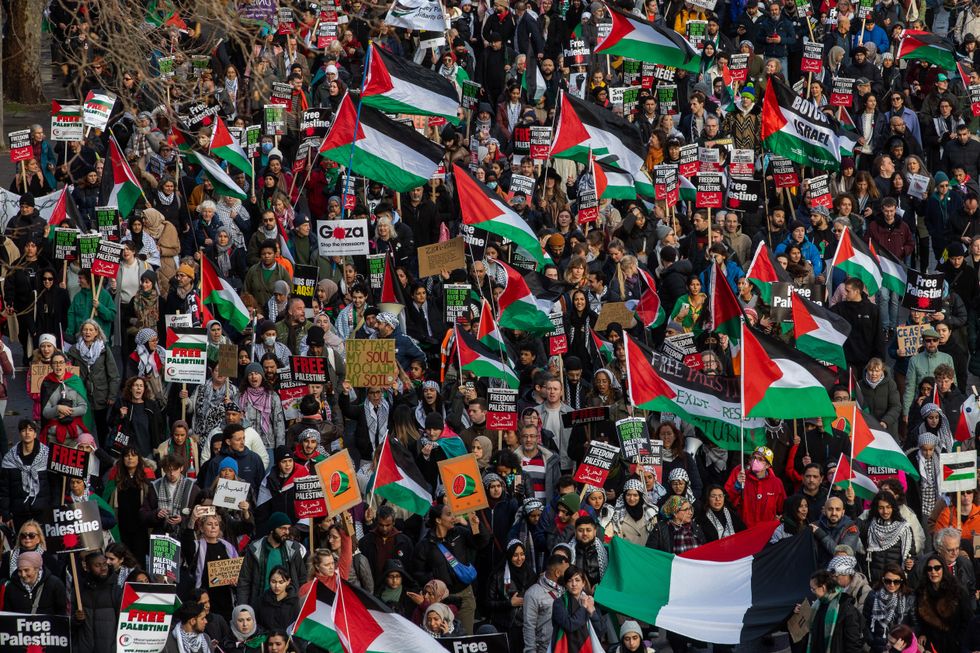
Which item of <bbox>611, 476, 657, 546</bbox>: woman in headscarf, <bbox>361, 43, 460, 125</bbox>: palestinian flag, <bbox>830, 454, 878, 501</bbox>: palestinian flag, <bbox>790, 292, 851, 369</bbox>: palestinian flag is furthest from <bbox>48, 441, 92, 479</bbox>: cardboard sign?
<bbox>790, 292, 851, 369</bbox>: palestinian flag

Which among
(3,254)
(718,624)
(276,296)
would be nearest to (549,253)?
(276,296)

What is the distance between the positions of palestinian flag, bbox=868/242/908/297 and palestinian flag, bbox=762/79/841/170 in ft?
6.36

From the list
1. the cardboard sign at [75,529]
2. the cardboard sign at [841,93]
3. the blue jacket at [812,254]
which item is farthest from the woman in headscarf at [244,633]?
the cardboard sign at [841,93]

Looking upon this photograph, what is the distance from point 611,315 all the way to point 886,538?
15.1 feet

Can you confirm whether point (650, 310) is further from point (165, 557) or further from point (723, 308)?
point (165, 557)

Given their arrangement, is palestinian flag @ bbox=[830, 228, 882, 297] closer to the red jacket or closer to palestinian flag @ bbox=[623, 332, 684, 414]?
palestinian flag @ bbox=[623, 332, 684, 414]

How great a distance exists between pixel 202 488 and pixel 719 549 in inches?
165

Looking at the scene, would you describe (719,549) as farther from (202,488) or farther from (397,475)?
(202,488)

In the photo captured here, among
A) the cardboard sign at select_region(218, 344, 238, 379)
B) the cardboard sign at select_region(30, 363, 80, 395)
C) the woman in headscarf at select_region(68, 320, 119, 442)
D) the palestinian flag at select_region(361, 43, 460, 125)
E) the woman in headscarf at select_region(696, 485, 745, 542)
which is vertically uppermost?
the palestinian flag at select_region(361, 43, 460, 125)

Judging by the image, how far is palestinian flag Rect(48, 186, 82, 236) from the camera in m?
21.3

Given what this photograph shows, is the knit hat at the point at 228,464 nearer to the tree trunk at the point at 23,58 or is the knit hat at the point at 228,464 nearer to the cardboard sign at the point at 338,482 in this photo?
the cardboard sign at the point at 338,482

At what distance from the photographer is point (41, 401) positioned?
18.2m

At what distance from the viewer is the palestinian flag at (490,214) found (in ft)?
67.7

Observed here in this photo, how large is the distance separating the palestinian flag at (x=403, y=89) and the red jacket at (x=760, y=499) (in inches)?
254
